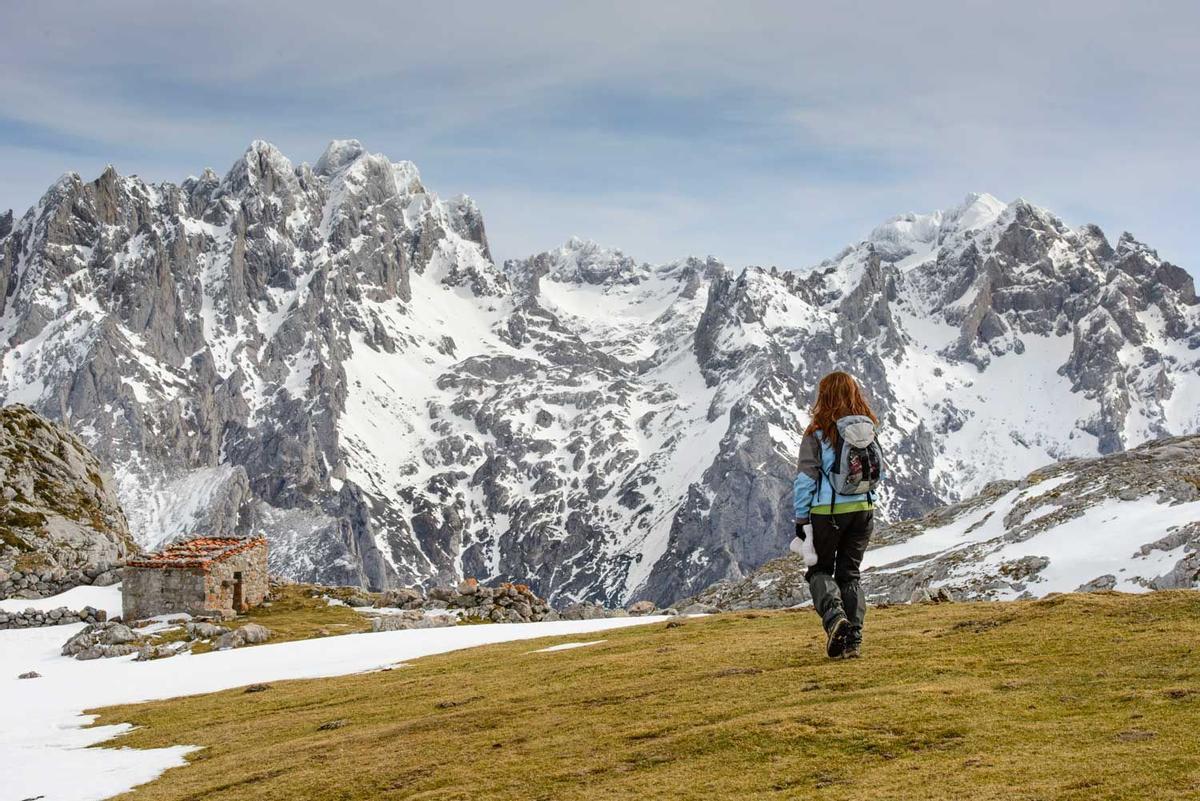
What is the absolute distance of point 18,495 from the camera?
66.8 meters

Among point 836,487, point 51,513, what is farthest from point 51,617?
point 836,487

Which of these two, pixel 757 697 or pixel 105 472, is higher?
pixel 105 472

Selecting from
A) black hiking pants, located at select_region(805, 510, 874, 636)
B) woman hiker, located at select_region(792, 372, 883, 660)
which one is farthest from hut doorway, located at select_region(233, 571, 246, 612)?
woman hiker, located at select_region(792, 372, 883, 660)

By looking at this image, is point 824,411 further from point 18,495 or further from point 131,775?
point 18,495

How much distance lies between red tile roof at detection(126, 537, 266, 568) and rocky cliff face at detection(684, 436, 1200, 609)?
2804 centimetres

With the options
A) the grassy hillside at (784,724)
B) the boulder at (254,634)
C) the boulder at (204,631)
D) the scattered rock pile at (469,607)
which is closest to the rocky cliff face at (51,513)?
the boulder at (204,631)

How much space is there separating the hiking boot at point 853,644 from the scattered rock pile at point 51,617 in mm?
41828

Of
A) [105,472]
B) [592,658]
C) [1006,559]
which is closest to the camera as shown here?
[592,658]

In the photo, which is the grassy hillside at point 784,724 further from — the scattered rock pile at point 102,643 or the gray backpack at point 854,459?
the scattered rock pile at point 102,643

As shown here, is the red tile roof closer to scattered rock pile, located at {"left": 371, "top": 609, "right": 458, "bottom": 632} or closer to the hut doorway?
the hut doorway

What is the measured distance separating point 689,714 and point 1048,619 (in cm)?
1005

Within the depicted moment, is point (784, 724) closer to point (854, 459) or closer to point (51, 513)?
point (854, 459)

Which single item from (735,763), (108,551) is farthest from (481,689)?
(108,551)

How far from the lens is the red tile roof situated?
53000mm
